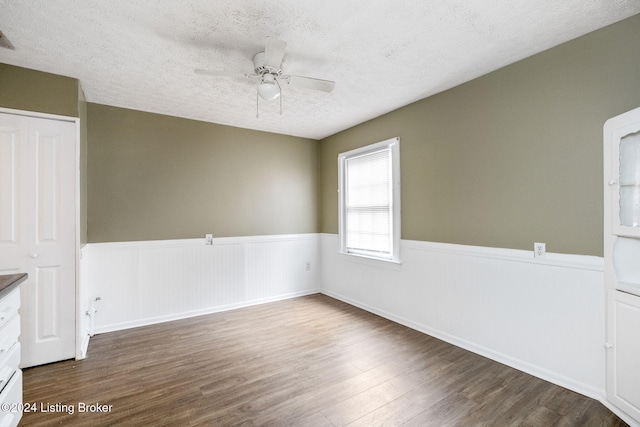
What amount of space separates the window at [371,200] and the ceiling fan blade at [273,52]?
1.99 m

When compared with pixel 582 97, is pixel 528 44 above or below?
above

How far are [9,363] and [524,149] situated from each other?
404 cm

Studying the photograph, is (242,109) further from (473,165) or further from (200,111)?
(473,165)

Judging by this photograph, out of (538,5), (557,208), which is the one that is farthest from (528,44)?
(557,208)

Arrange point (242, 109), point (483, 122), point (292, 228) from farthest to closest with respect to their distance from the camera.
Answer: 1. point (292, 228)
2. point (242, 109)
3. point (483, 122)

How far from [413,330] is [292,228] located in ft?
8.05

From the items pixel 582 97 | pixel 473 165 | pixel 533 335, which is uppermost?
pixel 582 97

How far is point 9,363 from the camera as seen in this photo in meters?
1.77

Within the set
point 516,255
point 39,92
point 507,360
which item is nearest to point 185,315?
point 39,92

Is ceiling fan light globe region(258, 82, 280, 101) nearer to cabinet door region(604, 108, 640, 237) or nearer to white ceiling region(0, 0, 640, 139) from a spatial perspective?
white ceiling region(0, 0, 640, 139)

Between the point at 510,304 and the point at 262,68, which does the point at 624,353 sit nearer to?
the point at 510,304

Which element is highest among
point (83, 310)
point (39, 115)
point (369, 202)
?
point (39, 115)

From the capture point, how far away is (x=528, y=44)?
92.0 inches

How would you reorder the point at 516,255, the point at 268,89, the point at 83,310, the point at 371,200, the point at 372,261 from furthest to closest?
the point at 371,200
the point at 372,261
the point at 83,310
the point at 516,255
the point at 268,89
